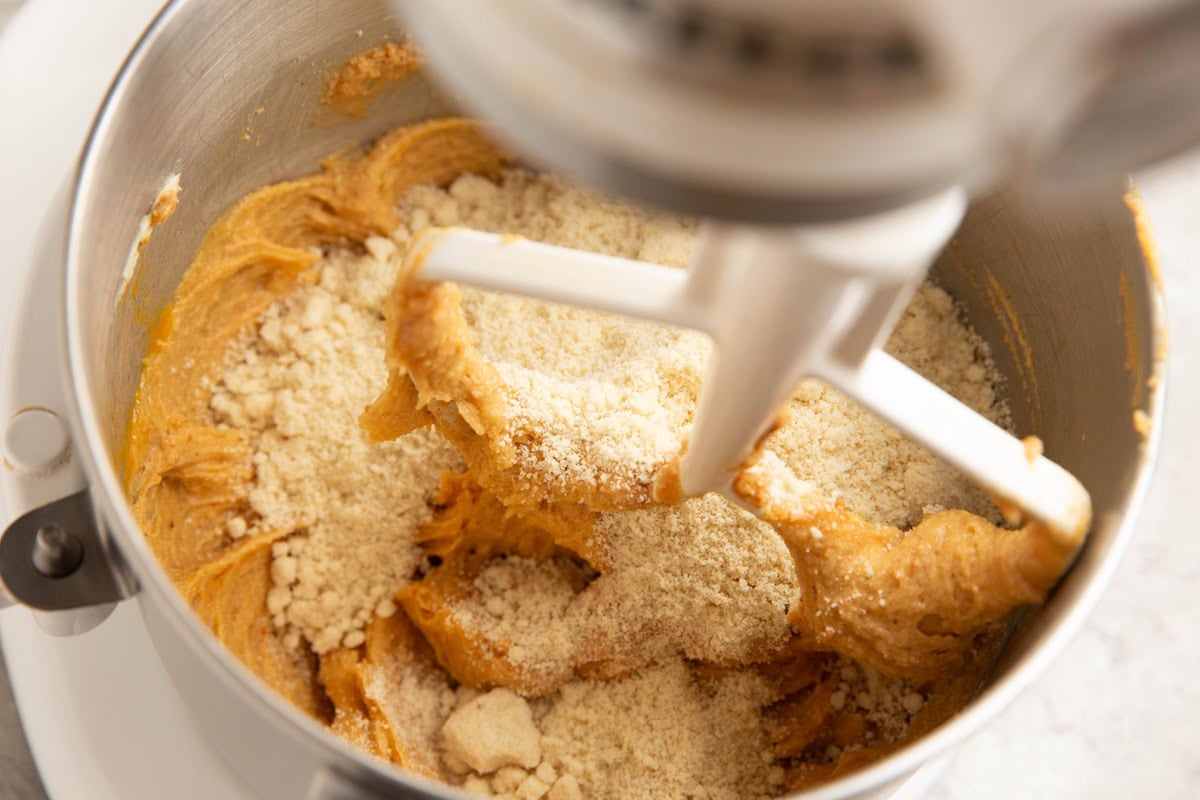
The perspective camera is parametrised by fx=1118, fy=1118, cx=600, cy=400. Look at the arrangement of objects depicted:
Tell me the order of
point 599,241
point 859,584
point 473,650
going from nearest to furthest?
point 859,584, point 473,650, point 599,241

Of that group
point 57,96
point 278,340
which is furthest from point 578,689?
point 57,96

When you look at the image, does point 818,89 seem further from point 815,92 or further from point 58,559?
point 58,559

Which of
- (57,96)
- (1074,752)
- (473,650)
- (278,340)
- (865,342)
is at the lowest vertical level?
(1074,752)

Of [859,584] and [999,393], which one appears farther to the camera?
[999,393]

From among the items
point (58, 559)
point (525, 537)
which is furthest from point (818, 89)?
point (525, 537)

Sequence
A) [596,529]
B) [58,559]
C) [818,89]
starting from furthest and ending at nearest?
[596,529]
[58,559]
[818,89]

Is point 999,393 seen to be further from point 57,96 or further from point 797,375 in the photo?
point 57,96

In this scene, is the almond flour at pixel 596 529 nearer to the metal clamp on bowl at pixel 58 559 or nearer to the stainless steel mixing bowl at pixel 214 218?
the stainless steel mixing bowl at pixel 214 218
